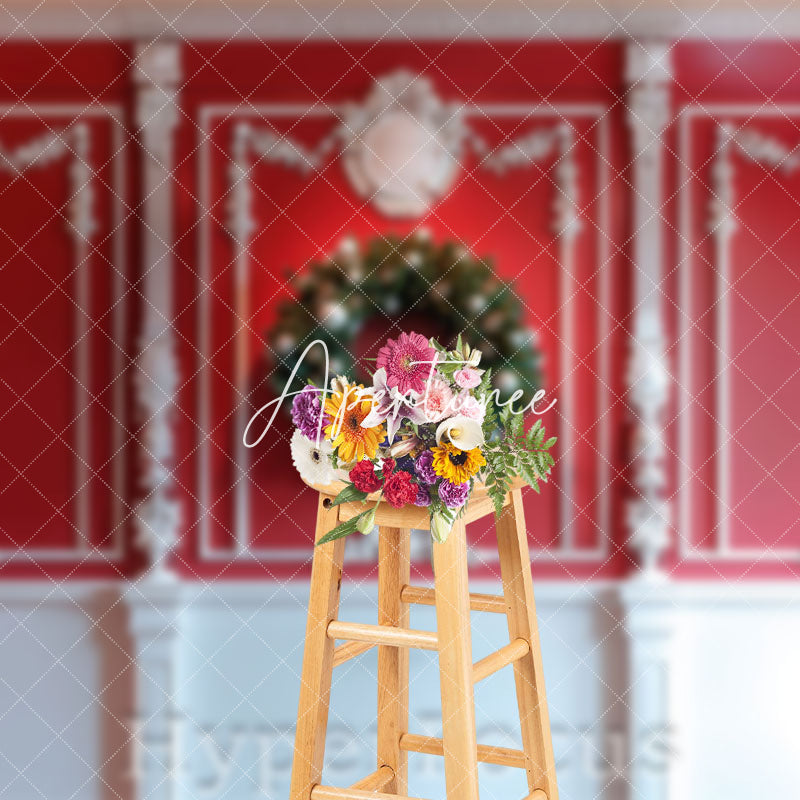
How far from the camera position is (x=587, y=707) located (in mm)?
2674

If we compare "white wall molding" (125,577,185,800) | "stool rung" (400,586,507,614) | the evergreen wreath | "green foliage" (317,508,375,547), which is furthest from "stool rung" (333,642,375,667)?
"white wall molding" (125,577,185,800)

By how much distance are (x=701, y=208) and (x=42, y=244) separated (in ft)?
6.44

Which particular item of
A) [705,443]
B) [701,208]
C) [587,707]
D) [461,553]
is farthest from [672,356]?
[461,553]

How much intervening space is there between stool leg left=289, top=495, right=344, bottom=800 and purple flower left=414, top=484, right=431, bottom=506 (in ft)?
0.50

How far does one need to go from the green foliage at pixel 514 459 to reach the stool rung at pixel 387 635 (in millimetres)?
218

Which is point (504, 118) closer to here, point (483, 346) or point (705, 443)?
point (483, 346)

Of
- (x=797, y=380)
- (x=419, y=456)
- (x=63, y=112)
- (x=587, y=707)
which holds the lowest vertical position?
(x=587, y=707)

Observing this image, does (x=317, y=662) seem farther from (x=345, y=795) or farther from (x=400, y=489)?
(x=400, y=489)

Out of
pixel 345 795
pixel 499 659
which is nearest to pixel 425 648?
pixel 499 659

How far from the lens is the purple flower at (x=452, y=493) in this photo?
1.27 meters

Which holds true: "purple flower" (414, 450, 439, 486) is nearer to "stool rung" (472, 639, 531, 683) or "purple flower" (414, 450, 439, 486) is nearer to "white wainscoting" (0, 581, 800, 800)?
"stool rung" (472, 639, 531, 683)

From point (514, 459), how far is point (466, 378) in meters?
0.14

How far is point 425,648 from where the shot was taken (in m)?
1.28

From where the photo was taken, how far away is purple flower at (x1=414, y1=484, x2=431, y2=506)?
129 cm
